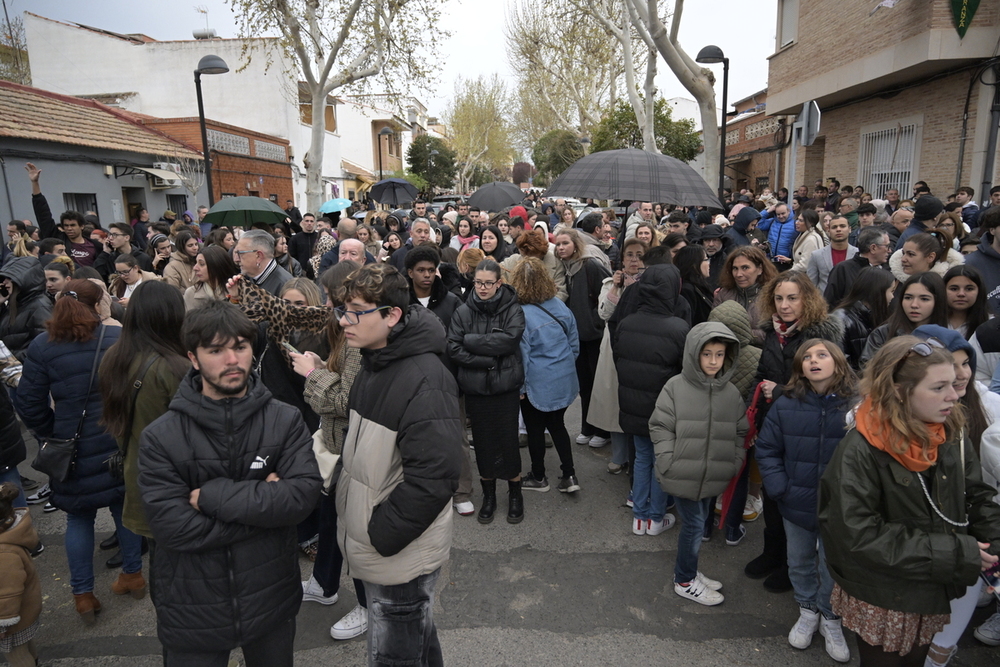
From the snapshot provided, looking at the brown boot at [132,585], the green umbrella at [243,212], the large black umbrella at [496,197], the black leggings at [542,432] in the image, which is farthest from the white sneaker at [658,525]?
the large black umbrella at [496,197]

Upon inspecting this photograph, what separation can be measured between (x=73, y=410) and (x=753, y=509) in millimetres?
4483

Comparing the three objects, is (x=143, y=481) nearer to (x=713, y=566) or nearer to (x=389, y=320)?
(x=389, y=320)

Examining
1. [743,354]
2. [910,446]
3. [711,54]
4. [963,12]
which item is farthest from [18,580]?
[963,12]

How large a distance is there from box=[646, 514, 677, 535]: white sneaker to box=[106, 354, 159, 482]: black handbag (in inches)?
128

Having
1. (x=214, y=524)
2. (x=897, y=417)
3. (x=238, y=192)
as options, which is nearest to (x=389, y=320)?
(x=214, y=524)

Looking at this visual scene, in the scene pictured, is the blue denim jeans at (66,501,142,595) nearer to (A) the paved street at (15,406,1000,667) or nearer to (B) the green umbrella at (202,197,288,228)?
(A) the paved street at (15,406,1000,667)

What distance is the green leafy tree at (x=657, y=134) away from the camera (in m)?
22.8

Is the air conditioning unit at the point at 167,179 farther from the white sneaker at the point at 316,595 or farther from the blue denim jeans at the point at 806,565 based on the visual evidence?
the blue denim jeans at the point at 806,565

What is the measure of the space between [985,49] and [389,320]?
14.3 metres

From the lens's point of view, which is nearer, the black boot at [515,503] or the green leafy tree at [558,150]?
the black boot at [515,503]

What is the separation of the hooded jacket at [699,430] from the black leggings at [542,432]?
1.29 metres

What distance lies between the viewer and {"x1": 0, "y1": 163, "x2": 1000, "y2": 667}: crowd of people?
225 cm

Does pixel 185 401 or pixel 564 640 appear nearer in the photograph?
pixel 185 401

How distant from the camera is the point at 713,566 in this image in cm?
387
